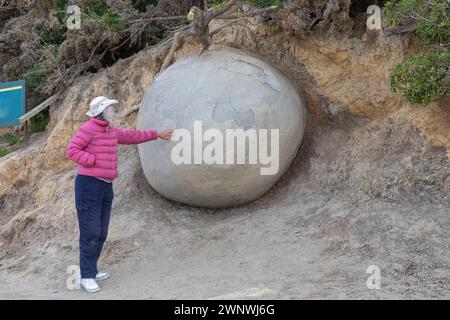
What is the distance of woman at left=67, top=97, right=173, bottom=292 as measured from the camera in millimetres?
4297

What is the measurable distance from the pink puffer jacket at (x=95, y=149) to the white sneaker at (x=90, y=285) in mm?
822

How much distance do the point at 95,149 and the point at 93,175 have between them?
204mm

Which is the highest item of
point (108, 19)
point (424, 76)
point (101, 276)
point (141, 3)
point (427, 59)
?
point (141, 3)

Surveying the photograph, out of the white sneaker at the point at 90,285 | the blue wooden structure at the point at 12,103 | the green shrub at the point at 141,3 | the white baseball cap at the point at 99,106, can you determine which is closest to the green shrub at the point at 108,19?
the green shrub at the point at 141,3

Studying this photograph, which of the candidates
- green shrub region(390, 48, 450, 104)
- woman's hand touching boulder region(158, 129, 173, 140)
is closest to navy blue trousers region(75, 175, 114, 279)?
woman's hand touching boulder region(158, 129, 173, 140)

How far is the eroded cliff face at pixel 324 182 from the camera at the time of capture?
468 centimetres

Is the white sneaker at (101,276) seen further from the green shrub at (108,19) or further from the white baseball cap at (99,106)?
the green shrub at (108,19)

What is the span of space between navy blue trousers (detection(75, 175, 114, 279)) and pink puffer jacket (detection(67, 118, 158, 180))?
78 mm

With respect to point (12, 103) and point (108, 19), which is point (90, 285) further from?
point (108, 19)

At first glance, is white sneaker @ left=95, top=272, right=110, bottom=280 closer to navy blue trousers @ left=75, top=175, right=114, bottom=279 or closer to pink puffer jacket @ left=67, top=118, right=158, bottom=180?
navy blue trousers @ left=75, top=175, right=114, bottom=279

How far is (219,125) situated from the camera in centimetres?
504

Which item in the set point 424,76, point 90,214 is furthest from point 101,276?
point 424,76

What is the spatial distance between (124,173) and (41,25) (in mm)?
3473

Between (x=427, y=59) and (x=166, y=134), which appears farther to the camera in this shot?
(x=166, y=134)
